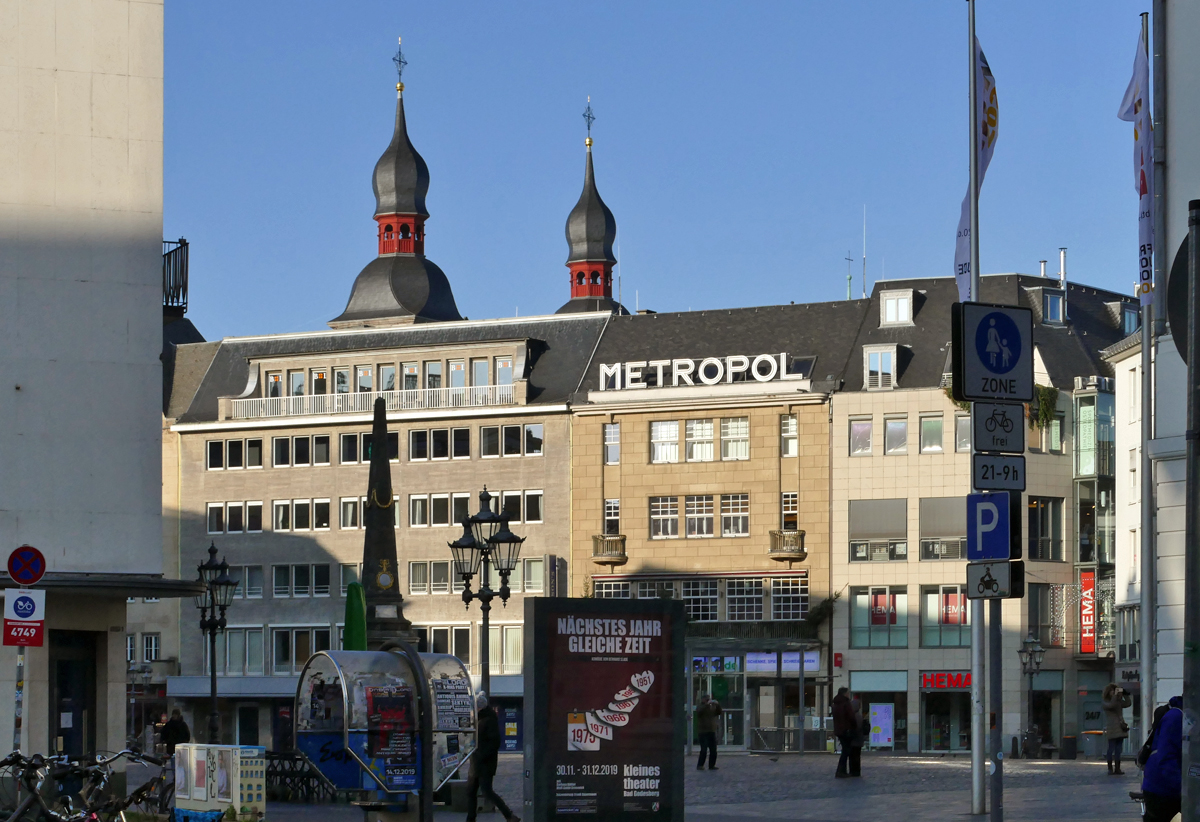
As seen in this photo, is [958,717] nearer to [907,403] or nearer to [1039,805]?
[907,403]

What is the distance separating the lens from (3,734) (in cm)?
2677

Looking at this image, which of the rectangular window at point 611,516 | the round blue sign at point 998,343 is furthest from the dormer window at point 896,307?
the round blue sign at point 998,343

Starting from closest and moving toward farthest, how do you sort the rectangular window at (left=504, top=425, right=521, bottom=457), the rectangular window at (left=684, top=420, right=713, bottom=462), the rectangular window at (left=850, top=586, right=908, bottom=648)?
the rectangular window at (left=850, top=586, right=908, bottom=648)
the rectangular window at (left=684, top=420, right=713, bottom=462)
the rectangular window at (left=504, top=425, right=521, bottom=457)

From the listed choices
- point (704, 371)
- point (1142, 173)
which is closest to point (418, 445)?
point (704, 371)

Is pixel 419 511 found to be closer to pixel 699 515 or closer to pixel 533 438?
pixel 533 438

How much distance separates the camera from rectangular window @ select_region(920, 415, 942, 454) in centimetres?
6938

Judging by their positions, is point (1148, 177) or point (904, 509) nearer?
point (1148, 177)

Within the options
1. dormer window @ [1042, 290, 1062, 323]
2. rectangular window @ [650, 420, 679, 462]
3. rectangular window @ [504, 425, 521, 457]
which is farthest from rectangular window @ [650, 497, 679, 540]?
dormer window @ [1042, 290, 1062, 323]

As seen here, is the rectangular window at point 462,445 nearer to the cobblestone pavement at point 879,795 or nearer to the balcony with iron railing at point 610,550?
the balcony with iron railing at point 610,550

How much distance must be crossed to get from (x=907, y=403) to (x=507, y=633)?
59.1 ft

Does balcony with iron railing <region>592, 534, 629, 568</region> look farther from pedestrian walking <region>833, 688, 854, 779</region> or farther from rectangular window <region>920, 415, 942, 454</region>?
pedestrian walking <region>833, 688, 854, 779</region>

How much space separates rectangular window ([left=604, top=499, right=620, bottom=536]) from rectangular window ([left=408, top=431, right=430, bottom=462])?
8138 millimetres

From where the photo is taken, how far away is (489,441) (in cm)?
7738

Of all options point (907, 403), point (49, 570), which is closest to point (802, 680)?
point (907, 403)
